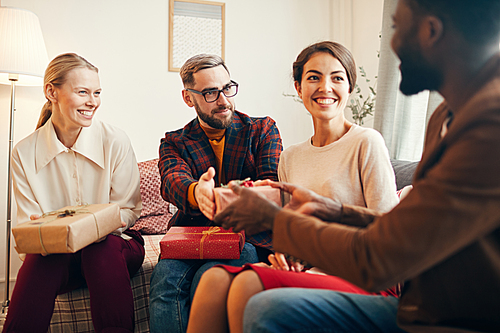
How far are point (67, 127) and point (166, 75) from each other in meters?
1.33

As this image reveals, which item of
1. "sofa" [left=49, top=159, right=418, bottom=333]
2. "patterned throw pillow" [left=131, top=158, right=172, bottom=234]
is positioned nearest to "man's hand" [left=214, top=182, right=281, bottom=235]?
"sofa" [left=49, top=159, right=418, bottom=333]

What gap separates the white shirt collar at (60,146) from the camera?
1.71 meters

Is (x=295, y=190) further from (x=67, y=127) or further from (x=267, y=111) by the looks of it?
(x=267, y=111)

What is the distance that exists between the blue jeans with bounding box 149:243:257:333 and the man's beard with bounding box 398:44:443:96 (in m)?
0.95

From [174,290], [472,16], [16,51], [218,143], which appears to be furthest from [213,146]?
[16,51]

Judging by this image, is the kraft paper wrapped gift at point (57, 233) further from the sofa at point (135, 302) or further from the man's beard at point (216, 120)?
the man's beard at point (216, 120)

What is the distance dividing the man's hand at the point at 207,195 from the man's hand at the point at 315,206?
36cm

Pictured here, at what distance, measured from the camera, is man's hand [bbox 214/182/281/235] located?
2.43ft

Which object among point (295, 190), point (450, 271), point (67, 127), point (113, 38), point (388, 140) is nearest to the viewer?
point (450, 271)

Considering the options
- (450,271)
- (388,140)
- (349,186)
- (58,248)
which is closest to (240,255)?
(349,186)

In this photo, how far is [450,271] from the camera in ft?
2.03

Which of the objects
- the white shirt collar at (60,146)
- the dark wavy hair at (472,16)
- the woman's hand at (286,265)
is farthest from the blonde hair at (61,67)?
the dark wavy hair at (472,16)

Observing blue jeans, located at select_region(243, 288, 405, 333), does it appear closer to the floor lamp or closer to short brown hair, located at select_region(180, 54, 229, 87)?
short brown hair, located at select_region(180, 54, 229, 87)

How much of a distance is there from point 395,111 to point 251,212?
1930 millimetres
